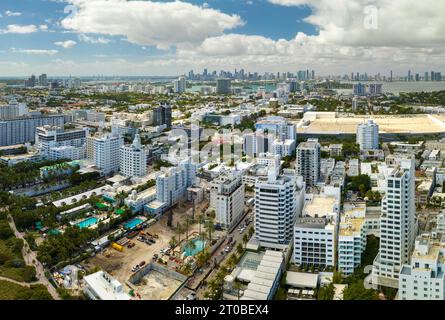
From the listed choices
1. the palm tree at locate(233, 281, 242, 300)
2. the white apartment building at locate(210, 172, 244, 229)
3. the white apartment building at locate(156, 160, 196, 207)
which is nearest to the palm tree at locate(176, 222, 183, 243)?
the white apartment building at locate(210, 172, 244, 229)

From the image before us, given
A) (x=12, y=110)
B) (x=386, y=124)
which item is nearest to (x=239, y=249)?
(x=12, y=110)

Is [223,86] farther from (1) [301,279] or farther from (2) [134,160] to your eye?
(1) [301,279]

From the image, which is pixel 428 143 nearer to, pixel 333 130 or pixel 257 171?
pixel 333 130

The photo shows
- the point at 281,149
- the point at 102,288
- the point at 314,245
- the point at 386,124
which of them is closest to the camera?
the point at 102,288

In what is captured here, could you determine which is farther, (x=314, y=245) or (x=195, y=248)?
(x=195, y=248)

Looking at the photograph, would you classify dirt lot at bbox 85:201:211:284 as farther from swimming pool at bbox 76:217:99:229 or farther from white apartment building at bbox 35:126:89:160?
white apartment building at bbox 35:126:89:160

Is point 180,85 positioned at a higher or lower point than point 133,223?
higher
